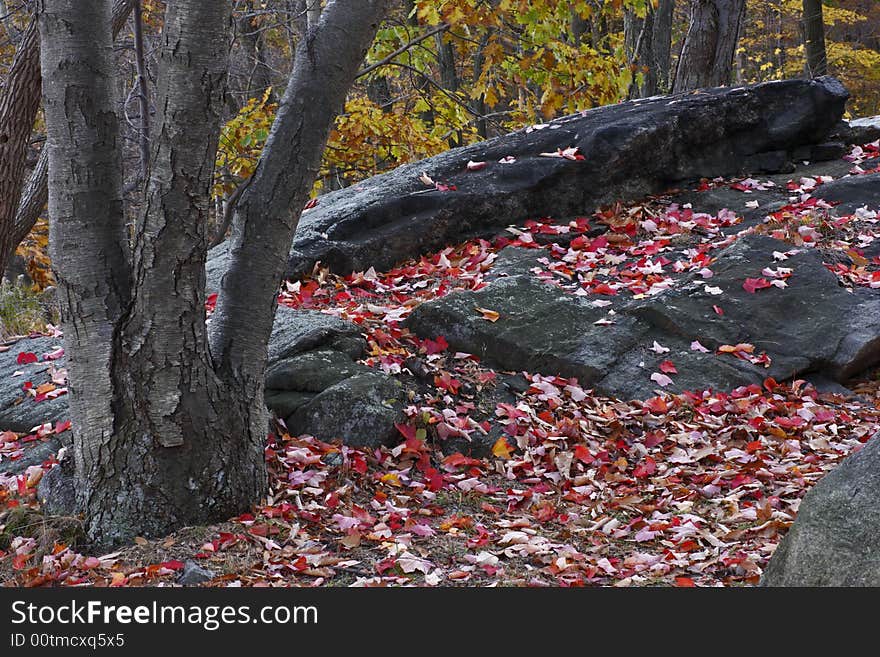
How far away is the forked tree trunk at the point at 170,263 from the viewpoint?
3764 mm

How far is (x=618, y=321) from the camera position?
20.4ft

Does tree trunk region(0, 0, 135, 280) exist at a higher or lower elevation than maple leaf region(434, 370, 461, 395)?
higher

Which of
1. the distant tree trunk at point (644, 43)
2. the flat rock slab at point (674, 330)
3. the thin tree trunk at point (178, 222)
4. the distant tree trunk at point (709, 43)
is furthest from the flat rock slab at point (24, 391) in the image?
the distant tree trunk at point (644, 43)

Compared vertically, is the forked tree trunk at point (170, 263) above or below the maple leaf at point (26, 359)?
above

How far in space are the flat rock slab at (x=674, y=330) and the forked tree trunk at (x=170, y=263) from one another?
213 cm

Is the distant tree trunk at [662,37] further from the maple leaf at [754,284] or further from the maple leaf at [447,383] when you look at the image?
the maple leaf at [447,383]

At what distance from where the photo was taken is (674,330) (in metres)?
6.14

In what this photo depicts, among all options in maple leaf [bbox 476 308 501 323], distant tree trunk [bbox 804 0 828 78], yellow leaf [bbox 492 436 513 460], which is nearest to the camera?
yellow leaf [bbox 492 436 513 460]

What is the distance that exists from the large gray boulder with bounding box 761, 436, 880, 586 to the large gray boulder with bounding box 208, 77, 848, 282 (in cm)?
486

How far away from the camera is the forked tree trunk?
3.76m

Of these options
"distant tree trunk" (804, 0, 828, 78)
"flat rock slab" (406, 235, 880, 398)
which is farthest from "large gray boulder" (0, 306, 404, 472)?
"distant tree trunk" (804, 0, 828, 78)

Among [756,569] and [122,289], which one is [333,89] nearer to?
[122,289]

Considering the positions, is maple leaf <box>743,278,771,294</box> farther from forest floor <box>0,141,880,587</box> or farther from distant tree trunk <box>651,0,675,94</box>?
distant tree trunk <box>651,0,675,94</box>

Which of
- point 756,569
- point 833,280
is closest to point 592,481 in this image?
point 756,569
